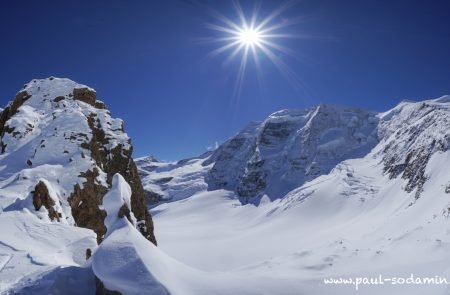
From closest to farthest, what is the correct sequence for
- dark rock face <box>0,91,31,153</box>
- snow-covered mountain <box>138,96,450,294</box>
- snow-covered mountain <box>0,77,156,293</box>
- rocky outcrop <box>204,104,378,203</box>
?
snow-covered mountain <box>0,77,156,293</box>
snow-covered mountain <box>138,96,450,294</box>
dark rock face <box>0,91,31,153</box>
rocky outcrop <box>204,104,378,203</box>

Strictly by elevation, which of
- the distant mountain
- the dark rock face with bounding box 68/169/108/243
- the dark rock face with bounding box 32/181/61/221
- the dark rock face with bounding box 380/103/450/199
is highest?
the distant mountain

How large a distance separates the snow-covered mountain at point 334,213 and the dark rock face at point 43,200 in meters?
10.4

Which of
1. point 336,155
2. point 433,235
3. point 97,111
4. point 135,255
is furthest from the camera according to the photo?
point 336,155

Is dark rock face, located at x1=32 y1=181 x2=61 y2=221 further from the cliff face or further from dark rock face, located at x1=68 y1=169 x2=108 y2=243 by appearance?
dark rock face, located at x1=68 y1=169 x2=108 y2=243

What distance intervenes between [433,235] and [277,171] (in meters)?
146

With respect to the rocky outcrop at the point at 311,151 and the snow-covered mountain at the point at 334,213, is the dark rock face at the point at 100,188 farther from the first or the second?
the rocky outcrop at the point at 311,151

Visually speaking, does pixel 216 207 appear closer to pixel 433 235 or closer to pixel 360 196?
pixel 360 196

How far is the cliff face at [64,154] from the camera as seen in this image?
23750mm

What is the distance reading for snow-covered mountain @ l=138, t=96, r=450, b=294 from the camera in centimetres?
1731

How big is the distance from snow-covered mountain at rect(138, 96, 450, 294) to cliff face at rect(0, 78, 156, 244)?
11754 millimetres

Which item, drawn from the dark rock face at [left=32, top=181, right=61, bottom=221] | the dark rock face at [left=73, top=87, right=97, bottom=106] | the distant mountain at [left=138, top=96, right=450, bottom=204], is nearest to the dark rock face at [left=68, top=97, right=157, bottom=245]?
the dark rock face at [left=32, top=181, right=61, bottom=221]

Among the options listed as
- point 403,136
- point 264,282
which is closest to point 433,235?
point 264,282

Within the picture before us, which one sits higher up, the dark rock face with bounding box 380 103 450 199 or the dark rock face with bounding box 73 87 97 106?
the dark rock face with bounding box 380 103 450 199

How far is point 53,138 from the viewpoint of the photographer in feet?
102
